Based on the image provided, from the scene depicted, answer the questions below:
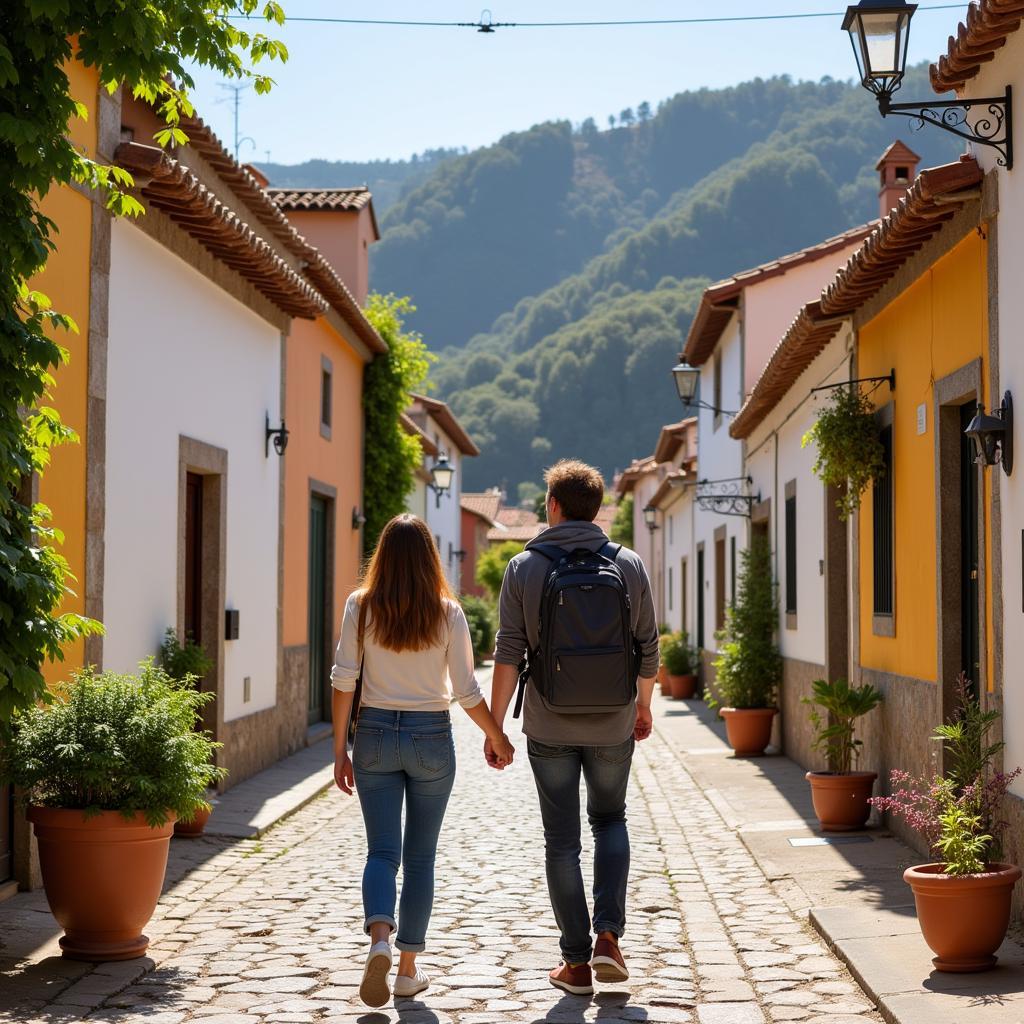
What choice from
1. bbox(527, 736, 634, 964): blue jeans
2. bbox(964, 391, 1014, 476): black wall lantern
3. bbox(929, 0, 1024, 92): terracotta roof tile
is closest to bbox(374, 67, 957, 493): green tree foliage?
bbox(929, 0, 1024, 92): terracotta roof tile

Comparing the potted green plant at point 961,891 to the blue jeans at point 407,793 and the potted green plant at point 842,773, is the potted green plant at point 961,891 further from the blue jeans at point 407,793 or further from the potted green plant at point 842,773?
the potted green plant at point 842,773

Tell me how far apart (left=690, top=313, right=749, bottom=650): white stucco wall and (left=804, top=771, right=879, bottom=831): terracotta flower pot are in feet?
27.1

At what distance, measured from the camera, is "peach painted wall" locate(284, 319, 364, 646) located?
14.7 m

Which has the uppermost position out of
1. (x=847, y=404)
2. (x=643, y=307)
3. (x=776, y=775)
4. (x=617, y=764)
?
(x=643, y=307)

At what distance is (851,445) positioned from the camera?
10.0 metres

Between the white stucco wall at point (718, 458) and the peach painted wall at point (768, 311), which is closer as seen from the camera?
the peach painted wall at point (768, 311)

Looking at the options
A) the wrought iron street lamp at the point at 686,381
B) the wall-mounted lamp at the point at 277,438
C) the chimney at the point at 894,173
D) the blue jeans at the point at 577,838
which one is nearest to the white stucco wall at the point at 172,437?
the wall-mounted lamp at the point at 277,438

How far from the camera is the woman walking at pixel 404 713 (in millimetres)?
5375

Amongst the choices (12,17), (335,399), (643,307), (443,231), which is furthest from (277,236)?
(443,231)

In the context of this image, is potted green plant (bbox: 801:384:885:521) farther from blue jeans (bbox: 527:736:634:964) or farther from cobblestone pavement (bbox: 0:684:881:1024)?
blue jeans (bbox: 527:736:634:964)

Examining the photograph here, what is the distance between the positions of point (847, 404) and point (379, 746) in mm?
5937

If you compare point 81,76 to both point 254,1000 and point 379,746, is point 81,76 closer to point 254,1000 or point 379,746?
point 379,746

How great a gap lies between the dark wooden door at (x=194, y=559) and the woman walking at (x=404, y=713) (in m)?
5.97

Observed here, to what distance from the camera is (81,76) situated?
816 centimetres
